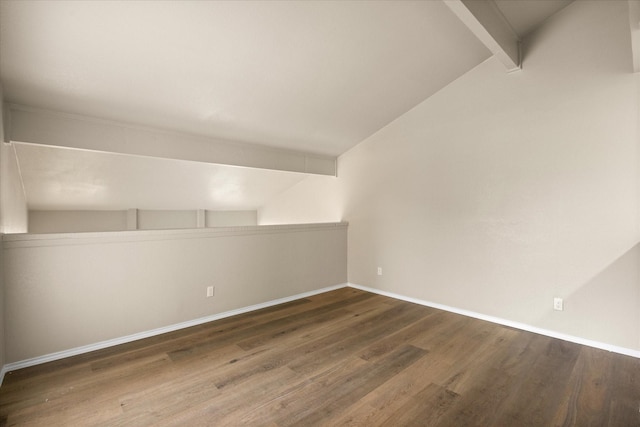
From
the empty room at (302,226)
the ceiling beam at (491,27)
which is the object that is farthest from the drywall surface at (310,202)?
the ceiling beam at (491,27)

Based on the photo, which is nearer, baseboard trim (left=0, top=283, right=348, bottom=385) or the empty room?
the empty room

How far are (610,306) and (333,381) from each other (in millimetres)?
2514

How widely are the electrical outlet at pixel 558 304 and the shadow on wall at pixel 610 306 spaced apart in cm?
3

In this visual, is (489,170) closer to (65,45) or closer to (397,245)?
(397,245)

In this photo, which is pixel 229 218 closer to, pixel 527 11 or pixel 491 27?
pixel 491 27

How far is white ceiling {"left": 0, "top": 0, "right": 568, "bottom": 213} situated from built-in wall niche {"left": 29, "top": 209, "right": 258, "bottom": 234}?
30 cm

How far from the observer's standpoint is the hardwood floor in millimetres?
1812

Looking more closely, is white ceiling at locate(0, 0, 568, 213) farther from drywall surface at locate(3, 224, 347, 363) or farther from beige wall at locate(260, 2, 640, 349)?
drywall surface at locate(3, 224, 347, 363)

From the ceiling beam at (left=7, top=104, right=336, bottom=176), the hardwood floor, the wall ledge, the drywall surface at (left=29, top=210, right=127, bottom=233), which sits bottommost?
the hardwood floor

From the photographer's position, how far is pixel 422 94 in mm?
3736

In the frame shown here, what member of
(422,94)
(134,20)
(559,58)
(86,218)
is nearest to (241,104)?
(134,20)

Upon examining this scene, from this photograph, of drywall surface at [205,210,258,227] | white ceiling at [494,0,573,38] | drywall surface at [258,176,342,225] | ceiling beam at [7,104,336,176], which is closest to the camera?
ceiling beam at [7,104,336,176]

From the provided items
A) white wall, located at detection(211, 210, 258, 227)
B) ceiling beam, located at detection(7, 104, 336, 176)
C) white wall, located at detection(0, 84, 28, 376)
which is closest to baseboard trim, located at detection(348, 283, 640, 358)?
ceiling beam, located at detection(7, 104, 336, 176)

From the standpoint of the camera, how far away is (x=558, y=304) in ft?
9.53
